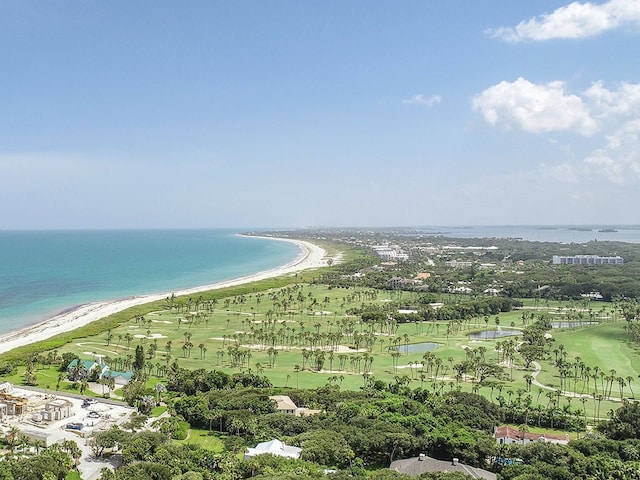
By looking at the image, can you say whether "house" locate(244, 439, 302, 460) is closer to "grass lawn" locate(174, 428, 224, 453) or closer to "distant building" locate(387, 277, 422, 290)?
"grass lawn" locate(174, 428, 224, 453)

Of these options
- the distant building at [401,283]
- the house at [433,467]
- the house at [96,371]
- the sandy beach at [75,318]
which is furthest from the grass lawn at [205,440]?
the distant building at [401,283]

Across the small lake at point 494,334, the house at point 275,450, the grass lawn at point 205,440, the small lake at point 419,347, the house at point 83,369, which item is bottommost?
the small lake at point 419,347

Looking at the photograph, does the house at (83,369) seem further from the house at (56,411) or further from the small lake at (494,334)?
the small lake at (494,334)

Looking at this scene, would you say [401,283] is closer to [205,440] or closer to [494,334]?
[494,334]

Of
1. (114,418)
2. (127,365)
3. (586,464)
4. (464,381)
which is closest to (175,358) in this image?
(127,365)

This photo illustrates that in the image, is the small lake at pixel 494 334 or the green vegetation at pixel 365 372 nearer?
the green vegetation at pixel 365 372

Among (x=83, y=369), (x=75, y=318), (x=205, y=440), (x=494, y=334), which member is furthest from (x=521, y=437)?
(x=75, y=318)

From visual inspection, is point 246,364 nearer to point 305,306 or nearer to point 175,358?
point 175,358
